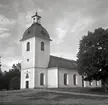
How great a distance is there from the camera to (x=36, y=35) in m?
45.5

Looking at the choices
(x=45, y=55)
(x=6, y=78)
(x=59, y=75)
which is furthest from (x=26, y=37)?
(x=6, y=78)

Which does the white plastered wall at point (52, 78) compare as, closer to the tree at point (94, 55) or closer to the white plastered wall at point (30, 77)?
the white plastered wall at point (30, 77)

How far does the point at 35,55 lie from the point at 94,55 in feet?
48.9

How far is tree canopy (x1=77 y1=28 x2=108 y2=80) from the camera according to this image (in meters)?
35.1

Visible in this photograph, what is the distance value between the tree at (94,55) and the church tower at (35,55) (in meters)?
11.3

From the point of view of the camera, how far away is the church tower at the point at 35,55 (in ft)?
146

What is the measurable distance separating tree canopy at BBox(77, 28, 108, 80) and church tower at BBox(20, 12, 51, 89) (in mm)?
11253

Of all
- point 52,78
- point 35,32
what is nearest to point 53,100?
point 52,78

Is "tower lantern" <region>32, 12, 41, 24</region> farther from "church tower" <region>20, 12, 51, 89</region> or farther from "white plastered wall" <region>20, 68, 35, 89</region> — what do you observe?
"white plastered wall" <region>20, 68, 35, 89</region>

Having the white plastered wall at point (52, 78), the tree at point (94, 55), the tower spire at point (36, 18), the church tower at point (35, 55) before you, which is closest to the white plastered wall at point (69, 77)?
the white plastered wall at point (52, 78)

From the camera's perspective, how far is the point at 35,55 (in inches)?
1764

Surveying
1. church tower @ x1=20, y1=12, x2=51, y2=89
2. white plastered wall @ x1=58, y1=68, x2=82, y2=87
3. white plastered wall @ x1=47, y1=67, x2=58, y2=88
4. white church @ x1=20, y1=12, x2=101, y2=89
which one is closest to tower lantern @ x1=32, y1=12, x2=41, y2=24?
white church @ x1=20, y1=12, x2=101, y2=89

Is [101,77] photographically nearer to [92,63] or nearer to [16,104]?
[92,63]

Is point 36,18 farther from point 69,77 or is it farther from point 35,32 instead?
point 69,77
